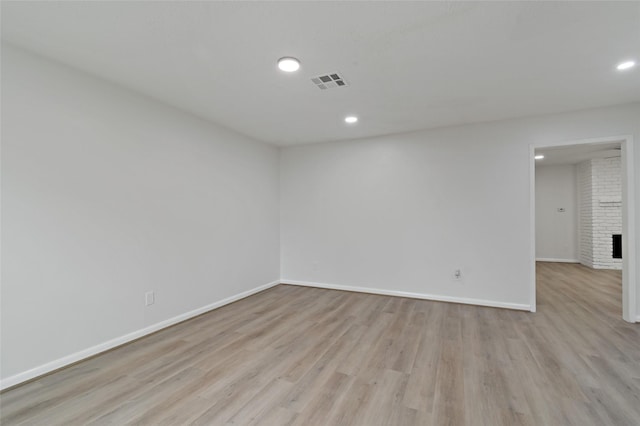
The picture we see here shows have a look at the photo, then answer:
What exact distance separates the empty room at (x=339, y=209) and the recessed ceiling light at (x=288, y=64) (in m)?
0.01

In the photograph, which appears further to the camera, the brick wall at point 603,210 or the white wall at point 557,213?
the white wall at point 557,213

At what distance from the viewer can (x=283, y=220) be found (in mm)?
5309

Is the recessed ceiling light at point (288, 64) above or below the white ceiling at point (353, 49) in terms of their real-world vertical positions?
below

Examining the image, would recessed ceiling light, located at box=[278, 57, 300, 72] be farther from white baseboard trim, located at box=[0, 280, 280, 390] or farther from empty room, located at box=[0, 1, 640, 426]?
white baseboard trim, located at box=[0, 280, 280, 390]

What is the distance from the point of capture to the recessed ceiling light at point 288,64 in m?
2.31

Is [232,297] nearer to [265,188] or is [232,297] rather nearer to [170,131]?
[265,188]

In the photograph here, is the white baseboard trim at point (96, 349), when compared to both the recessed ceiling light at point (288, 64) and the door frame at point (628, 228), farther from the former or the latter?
the door frame at point (628, 228)

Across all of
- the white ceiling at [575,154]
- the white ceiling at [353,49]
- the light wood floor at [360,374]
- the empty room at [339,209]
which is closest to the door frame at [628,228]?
the empty room at [339,209]

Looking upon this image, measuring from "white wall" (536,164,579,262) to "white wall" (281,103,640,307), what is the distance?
489cm

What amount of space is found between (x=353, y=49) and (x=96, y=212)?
2678 millimetres

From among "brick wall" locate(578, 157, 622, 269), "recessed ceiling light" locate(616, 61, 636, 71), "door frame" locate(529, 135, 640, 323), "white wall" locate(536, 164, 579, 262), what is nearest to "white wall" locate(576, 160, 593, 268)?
"brick wall" locate(578, 157, 622, 269)

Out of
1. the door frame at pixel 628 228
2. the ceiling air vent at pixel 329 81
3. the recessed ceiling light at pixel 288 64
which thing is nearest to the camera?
the recessed ceiling light at pixel 288 64

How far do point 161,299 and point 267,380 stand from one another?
172 centimetres

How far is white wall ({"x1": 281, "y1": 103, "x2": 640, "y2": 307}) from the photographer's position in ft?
12.2
